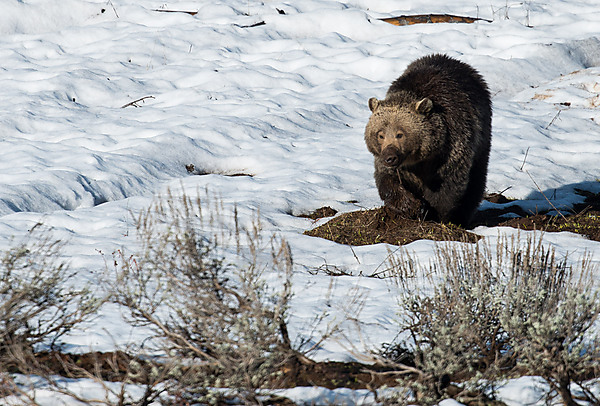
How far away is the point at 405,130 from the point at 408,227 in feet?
3.58

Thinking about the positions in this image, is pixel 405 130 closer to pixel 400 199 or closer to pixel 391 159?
pixel 391 159

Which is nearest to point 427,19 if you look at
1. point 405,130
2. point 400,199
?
point 400,199

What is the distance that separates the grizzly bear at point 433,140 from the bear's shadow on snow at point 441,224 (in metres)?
0.24

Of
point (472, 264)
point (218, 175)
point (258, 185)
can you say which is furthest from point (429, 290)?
point (218, 175)

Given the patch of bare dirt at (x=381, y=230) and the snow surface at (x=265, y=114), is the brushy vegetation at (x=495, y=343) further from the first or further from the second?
the patch of bare dirt at (x=381, y=230)

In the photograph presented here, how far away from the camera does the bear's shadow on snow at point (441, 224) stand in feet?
21.4

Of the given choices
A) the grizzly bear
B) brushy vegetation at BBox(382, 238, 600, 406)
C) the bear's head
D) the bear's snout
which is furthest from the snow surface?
the bear's head

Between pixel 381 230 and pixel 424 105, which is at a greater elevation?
pixel 424 105

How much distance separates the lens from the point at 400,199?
6.93 m

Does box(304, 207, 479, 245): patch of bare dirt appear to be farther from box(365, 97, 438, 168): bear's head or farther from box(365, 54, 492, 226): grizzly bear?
box(365, 97, 438, 168): bear's head

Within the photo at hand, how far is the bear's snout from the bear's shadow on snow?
80 cm

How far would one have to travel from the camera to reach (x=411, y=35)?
13.8 meters

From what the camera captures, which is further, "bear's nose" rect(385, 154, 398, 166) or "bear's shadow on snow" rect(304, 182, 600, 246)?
"bear's shadow on snow" rect(304, 182, 600, 246)

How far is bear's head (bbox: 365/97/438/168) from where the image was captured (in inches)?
248
